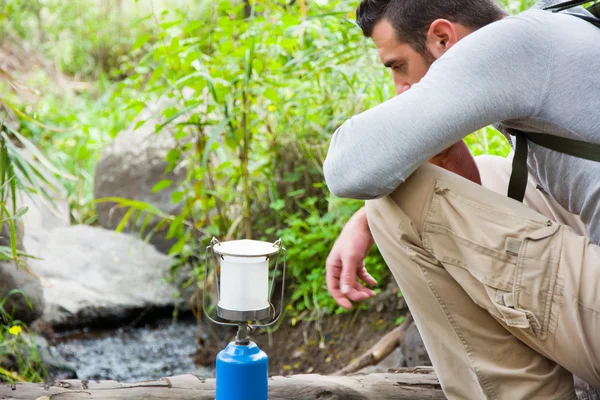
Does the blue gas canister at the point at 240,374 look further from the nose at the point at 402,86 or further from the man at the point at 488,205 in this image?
the nose at the point at 402,86

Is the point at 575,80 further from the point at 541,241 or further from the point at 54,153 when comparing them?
the point at 54,153

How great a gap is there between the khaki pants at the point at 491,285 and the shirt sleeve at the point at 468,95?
0.46 feet

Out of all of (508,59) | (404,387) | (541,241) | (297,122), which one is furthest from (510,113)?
(297,122)

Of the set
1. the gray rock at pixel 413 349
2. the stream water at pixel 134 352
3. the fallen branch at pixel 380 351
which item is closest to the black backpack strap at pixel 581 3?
the gray rock at pixel 413 349

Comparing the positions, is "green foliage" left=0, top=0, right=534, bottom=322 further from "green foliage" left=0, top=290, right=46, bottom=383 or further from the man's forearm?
the man's forearm

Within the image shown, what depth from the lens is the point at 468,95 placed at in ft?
4.36

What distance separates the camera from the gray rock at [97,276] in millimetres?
3543

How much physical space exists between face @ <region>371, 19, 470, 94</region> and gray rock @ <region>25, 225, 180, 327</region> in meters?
2.26

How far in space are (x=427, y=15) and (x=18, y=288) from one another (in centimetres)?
199

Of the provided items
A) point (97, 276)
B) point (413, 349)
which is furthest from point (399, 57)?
point (97, 276)

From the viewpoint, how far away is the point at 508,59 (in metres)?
1.33

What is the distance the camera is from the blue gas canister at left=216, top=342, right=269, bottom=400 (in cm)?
147

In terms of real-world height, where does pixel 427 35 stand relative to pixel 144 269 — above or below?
above

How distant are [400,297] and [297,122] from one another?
978 millimetres
